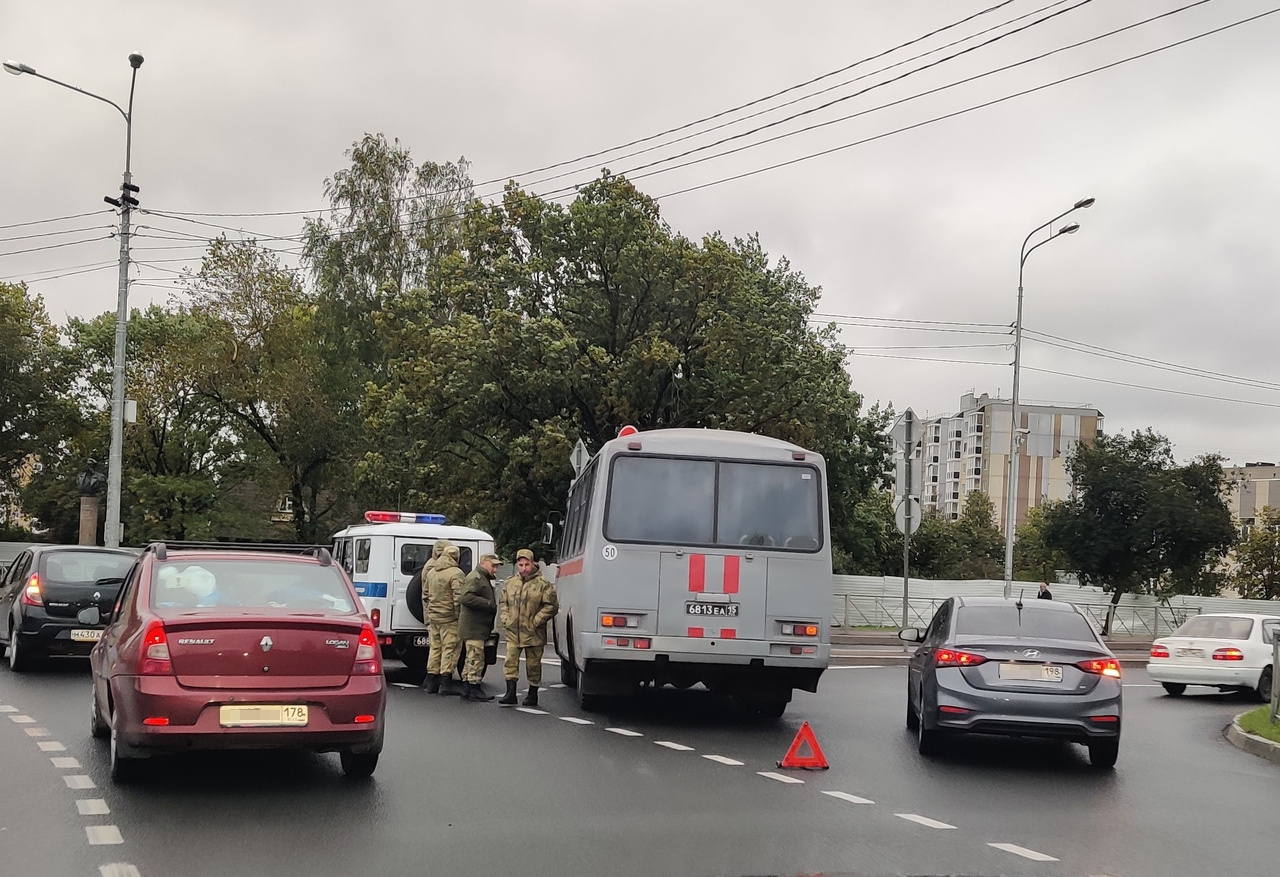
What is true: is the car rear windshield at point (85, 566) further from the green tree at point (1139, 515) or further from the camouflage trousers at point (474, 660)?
the green tree at point (1139, 515)

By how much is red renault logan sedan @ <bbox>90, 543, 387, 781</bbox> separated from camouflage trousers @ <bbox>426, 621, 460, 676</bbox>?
22.5 ft

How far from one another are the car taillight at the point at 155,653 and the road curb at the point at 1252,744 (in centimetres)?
1064

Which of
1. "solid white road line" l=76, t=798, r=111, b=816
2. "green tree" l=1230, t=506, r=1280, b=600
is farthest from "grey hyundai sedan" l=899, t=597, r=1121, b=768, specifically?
"green tree" l=1230, t=506, r=1280, b=600

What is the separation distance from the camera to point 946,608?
45.7ft

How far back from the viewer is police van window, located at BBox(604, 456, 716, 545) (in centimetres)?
1490

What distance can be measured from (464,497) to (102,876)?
27.2 metres

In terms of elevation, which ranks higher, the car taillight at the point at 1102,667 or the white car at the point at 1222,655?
the car taillight at the point at 1102,667

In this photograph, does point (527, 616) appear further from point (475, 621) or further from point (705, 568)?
point (705, 568)

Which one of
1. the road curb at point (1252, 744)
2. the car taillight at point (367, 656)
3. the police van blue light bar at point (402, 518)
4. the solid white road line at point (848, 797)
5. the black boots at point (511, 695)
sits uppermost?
the police van blue light bar at point (402, 518)

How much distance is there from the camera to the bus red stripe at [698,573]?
14.7 m

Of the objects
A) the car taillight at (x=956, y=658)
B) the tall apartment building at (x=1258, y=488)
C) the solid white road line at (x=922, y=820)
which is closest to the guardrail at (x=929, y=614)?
the car taillight at (x=956, y=658)

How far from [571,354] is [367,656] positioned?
894 inches

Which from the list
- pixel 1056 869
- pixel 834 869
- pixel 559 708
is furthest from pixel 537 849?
pixel 559 708

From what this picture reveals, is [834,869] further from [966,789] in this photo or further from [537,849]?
[966,789]
